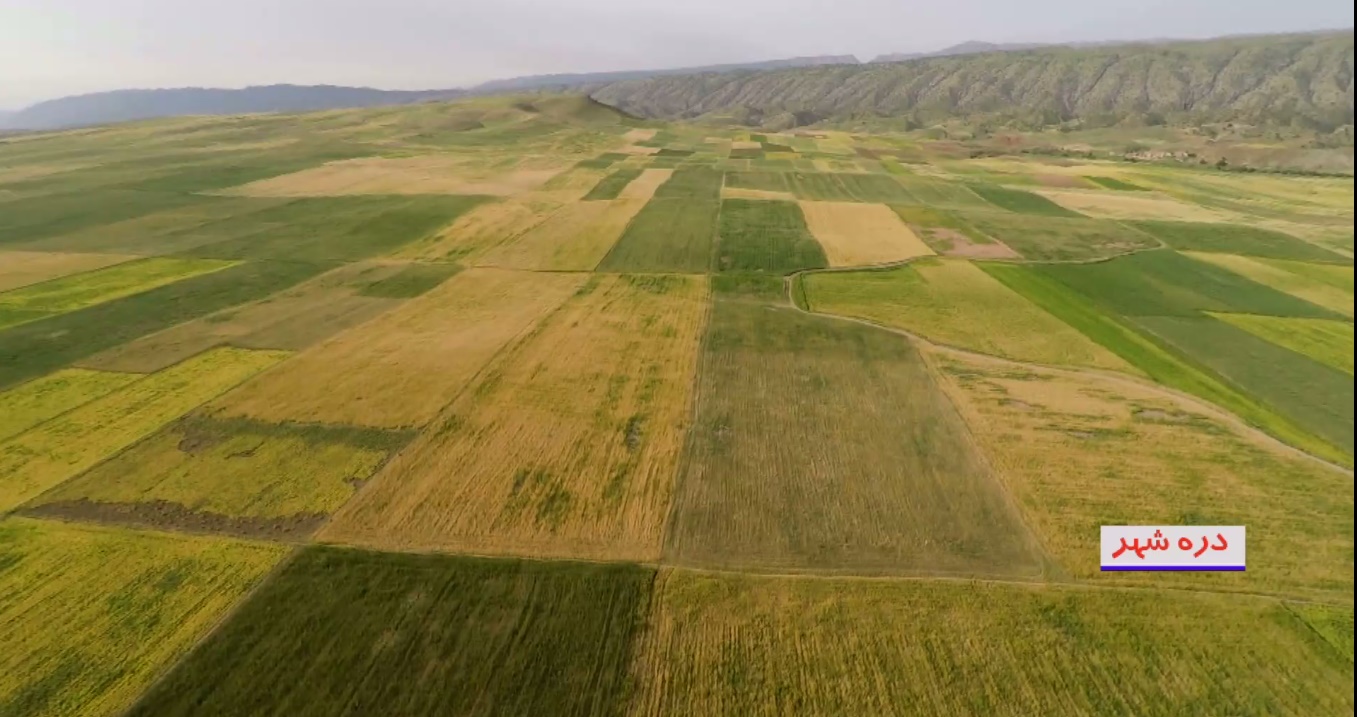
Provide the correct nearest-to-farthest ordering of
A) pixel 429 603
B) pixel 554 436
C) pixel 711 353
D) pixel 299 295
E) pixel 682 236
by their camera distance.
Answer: pixel 429 603, pixel 554 436, pixel 711 353, pixel 299 295, pixel 682 236

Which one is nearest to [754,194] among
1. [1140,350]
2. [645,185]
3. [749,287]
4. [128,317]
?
[645,185]

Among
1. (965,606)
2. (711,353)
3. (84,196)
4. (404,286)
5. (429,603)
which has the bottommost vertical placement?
(965,606)

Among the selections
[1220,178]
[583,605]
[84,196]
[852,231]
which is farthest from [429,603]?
[1220,178]

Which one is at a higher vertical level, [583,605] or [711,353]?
[711,353]

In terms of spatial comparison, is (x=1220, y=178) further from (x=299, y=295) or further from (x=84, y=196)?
(x=84, y=196)

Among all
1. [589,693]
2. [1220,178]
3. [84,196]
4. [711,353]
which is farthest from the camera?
[1220,178]

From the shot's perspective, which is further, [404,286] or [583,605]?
[404,286]
